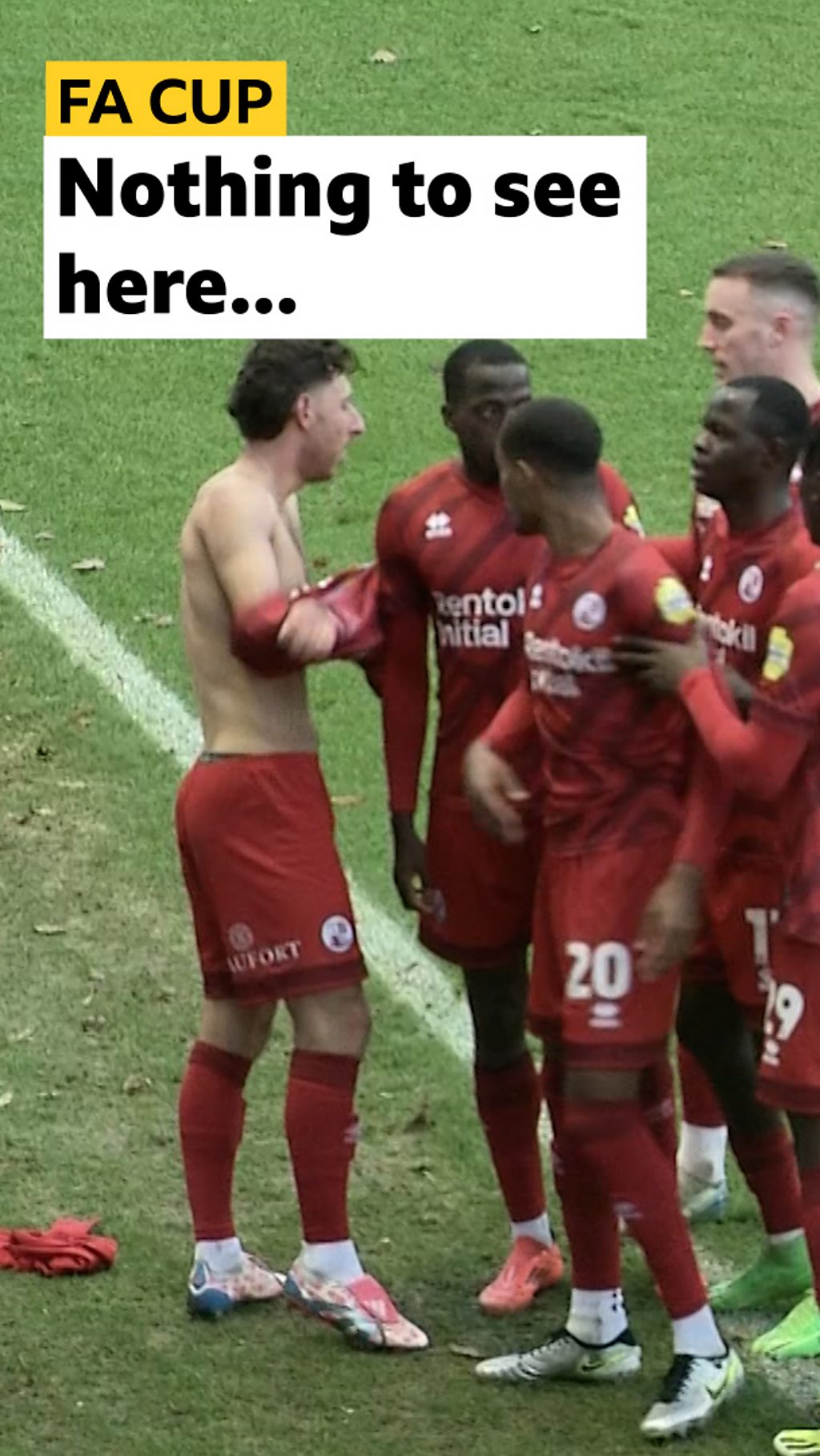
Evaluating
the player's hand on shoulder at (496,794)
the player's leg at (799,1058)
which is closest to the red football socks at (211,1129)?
the player's hand on shoulder at (496,794)

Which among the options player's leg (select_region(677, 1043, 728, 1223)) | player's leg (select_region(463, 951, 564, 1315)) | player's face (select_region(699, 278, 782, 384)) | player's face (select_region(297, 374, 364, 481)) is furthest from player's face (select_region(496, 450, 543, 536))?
player's leg (select_region(677, 1043, 728, 1223))

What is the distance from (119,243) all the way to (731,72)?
13.3 ft

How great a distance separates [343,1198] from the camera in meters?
5.78

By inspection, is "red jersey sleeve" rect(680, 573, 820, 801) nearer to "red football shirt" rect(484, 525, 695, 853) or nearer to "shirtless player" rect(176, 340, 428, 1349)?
"red football shirt" rect(484, 525, 695, 853)

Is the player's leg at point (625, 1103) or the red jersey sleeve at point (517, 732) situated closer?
the player's leg at point (625, 1103)

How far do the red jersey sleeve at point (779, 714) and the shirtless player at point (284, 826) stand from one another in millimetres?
1051

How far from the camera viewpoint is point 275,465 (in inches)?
226

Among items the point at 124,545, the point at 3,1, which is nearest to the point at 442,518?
the point at 124,545

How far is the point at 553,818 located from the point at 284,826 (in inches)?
26.6

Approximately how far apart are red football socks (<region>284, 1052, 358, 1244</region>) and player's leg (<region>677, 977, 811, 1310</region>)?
70 cm

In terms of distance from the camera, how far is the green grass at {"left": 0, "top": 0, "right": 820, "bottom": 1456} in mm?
5609

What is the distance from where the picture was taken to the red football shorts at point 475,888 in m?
5.67

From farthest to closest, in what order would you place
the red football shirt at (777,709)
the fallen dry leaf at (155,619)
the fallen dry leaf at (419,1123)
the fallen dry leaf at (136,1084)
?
1. the fallen dry leaf at (155,619)
2. the fallen dry leaf at (136,1084)
3. the fallen dry leaf at (419,1123)
4. the red football shirt at (777,709)

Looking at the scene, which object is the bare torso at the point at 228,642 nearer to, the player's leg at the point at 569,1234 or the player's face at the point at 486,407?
the player's face at the point at 486,407
